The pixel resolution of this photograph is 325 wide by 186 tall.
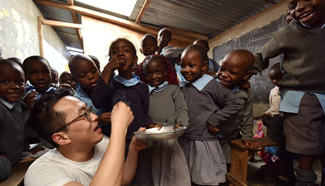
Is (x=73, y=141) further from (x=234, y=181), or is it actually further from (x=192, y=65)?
(x=234, y=181)

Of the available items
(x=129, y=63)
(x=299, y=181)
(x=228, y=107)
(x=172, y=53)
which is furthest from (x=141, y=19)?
(x=299, y=181)

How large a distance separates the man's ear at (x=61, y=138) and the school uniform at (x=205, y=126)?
1.09 m

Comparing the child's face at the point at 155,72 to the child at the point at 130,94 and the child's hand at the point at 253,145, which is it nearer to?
the child at the point at 130,94

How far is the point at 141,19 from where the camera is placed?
5008mm

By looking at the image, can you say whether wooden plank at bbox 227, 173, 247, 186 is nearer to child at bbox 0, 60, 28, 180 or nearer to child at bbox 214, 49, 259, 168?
child at bbox 214, 49, 259, 168

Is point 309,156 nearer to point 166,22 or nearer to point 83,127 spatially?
point 83,127

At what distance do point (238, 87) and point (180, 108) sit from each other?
72 cm

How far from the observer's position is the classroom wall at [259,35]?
351 centimetres

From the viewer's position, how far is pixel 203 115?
1540 millimetres

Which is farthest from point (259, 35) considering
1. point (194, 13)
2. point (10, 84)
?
point (10, 84)

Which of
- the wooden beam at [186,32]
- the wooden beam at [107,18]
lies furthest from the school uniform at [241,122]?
the wooden beam at [107,18]

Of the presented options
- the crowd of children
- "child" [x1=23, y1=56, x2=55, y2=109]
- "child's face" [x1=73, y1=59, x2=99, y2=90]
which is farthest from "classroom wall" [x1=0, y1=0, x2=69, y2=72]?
"child's face" [x1=73, y1=59, x2=99, y2=90]

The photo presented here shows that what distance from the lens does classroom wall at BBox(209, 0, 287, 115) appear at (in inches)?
138

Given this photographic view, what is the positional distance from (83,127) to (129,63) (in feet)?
2.50
